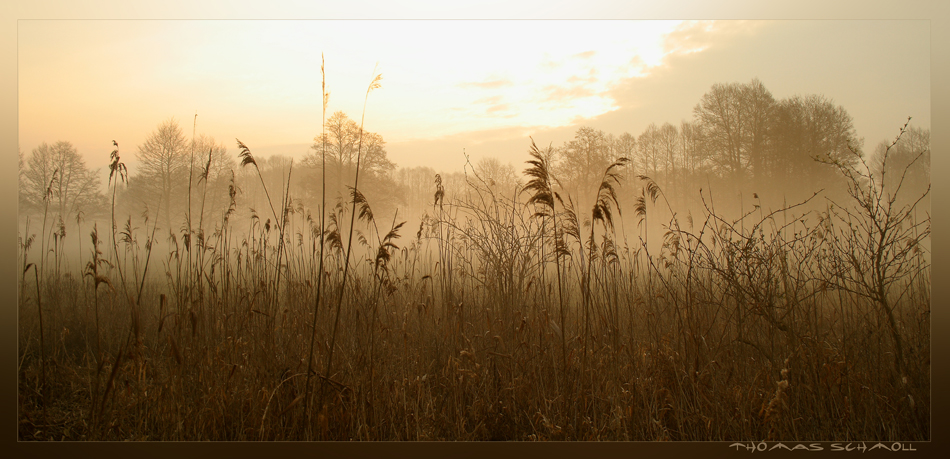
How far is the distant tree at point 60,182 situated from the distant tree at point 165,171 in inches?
13.2

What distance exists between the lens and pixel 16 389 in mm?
3070

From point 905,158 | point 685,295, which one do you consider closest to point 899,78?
point 905,158

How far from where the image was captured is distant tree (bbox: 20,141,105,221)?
3230mm

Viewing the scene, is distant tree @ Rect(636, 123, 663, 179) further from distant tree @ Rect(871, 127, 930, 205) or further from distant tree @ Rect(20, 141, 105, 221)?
distant tree @ Rect(20, 141, 105, 221)

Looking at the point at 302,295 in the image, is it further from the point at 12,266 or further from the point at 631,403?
the point at 631,403

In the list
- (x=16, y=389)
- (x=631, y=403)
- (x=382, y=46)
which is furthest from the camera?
(x=382, y=46)

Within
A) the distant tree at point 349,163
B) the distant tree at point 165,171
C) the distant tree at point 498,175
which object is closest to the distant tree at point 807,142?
the distant tree at point 498,175

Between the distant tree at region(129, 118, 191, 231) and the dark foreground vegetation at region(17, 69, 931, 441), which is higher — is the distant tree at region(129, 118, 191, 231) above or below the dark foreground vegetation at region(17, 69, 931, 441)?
above

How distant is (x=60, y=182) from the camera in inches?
129

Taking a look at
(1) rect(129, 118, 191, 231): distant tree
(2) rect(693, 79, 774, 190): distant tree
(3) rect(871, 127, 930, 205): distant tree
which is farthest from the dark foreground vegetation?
(2) rect(693, 79, 774, 190): distant tree

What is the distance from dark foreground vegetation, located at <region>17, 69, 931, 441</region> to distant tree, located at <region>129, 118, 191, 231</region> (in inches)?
6.4

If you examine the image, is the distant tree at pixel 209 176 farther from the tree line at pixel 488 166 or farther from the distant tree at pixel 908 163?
the distant tree at pixel 908 163

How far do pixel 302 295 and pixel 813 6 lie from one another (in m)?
4.21

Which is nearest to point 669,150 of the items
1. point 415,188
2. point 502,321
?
point 502,321
